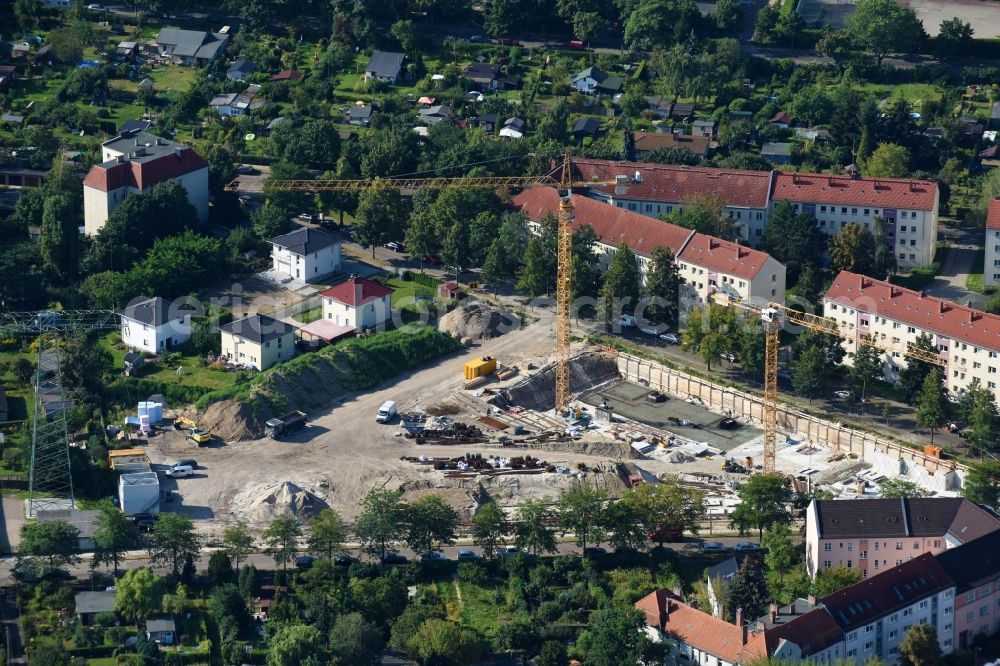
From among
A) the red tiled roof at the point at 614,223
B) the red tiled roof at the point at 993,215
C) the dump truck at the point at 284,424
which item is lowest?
the dump truck at the point at 284,424

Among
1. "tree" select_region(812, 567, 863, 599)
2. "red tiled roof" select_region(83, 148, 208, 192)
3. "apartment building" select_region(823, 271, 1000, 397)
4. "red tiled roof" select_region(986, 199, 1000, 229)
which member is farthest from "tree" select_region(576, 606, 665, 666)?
"red tiled roof" select_region(83, 148, 208, 192)

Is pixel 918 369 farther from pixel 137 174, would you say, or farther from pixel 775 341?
pixel 137 174

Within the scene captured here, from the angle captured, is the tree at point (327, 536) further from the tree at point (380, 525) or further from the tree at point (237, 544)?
the tree at point (237, 544)

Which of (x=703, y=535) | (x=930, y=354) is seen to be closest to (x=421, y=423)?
(x=703, y=535)

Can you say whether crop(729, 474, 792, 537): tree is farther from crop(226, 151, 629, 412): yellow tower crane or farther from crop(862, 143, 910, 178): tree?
crop(862, 143, 910, 178): tree

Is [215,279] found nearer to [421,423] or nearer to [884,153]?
[421,423]

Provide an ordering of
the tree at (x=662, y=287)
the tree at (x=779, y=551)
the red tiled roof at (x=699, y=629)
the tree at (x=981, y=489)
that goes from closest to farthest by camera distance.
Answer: the red tiled roof at (x=699, y=629), the tree at (x=779, y=551), the tree at (x=981, y=489), the tree at (x=662, y=287)

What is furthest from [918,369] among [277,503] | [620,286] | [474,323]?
[277,503]

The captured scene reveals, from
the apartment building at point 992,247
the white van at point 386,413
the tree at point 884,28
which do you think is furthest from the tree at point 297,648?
the tree at point 884,28
